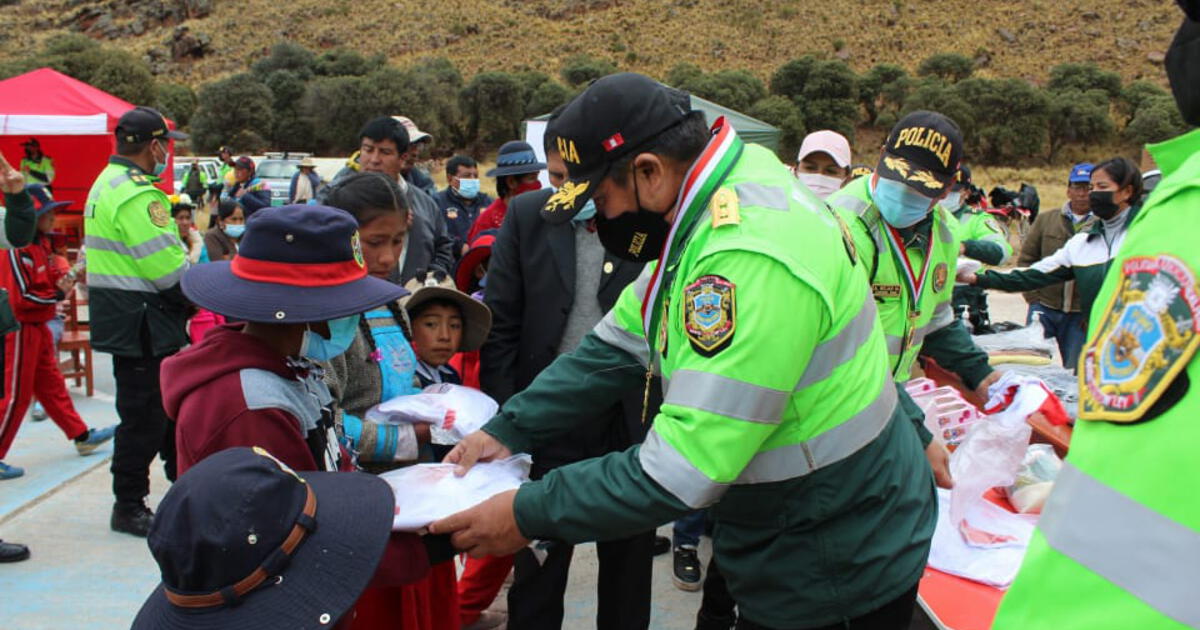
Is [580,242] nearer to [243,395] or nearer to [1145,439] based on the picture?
[243,395]

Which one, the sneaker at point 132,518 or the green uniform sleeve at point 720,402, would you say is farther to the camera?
the sneaker at point 132,518

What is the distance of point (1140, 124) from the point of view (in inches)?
1187

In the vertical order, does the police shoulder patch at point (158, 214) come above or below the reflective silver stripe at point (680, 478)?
below

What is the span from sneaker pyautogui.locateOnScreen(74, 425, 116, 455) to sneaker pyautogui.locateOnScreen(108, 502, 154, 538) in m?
1.20

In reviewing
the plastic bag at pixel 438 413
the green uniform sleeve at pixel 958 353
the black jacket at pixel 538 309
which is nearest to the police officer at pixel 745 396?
the plastic bag at pixel 438 413

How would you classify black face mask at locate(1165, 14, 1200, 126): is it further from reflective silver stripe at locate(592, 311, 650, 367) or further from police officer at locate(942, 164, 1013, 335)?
police officer at locate(942, 164, 1013, 335)

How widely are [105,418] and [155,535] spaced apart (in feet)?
19.2

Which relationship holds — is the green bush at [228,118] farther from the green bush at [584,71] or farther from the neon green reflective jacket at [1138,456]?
the neon green reflective jacket at [1138,456]

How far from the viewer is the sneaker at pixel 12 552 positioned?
4.13 metres

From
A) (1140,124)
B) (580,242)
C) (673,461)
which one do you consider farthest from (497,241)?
(1140,124)

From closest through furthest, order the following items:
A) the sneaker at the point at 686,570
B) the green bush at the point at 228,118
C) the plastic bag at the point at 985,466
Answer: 1. the plastic bag at the point at 985,466
2. the sneaker at the point at 686,570
3. the green bush at the point at 228,118

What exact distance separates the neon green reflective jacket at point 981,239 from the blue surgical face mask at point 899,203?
9.71ft

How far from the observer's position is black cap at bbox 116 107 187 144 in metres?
4.54

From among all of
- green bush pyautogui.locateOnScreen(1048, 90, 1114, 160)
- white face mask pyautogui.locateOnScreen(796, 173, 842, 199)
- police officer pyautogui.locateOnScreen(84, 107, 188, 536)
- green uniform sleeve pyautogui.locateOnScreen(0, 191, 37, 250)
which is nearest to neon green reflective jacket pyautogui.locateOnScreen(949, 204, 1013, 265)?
white face mask pyautogui.locateOnScreen(796, 173, 842, 199)
